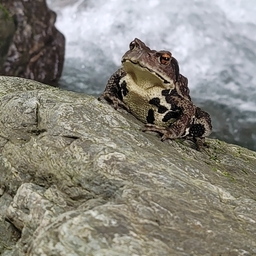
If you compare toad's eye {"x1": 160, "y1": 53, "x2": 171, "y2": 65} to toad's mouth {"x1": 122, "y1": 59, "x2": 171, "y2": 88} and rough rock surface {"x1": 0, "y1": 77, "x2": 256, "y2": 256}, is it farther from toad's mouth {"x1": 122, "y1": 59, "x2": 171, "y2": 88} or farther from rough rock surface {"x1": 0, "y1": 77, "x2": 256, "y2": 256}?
rough rock surface {"x1": 0, "y1": 77, "x2": 256, "y2": 256}

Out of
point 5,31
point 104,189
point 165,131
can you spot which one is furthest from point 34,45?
point 104,189

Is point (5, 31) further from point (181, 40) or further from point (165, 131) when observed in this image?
point (165, 131)

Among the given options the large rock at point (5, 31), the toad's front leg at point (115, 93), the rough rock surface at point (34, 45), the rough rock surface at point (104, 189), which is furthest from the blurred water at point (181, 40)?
the rough rock surface at point (104, 189)

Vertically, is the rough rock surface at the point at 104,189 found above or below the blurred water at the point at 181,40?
below

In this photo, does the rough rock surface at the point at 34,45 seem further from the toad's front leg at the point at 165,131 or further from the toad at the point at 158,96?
the toad's front leg at the point at 165,131

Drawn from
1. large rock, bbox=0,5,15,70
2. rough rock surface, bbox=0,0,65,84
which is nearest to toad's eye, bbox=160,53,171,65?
rough rock surface, bbox=0,0,65,84
